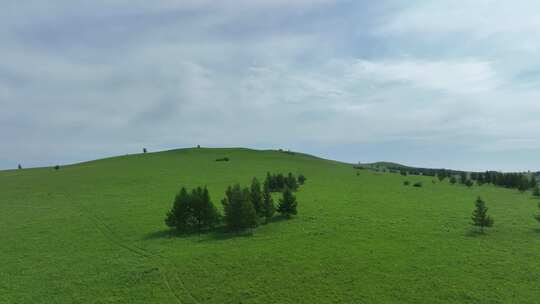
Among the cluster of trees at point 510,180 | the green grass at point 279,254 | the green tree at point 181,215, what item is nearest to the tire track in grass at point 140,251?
the green grass at point 279,254

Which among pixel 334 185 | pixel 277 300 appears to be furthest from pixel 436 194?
pixel 277 300

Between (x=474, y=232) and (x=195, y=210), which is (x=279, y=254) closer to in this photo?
(x=195, y=210)

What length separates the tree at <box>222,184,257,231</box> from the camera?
51.3 metres

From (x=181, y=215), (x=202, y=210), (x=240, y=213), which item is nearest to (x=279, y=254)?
(x=240, y=213)

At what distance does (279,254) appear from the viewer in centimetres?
4131

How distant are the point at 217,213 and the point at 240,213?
19.8ft

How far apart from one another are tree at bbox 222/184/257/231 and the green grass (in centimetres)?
230

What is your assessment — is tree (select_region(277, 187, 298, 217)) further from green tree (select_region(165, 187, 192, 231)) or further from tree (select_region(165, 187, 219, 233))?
green tree (select_region(165, 187, 192, 231))

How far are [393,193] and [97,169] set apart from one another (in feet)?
345

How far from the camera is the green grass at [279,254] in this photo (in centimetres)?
3247

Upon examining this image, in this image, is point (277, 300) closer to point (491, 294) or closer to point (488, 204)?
point (491, 294)

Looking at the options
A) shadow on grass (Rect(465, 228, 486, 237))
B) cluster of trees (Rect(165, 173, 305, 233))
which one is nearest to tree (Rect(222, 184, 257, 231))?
cluster of trees (Rect(165, 173, 305, 233))

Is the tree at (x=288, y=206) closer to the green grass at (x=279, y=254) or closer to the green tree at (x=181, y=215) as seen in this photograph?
the green grass at (x=279, y=254)

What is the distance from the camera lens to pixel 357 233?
4972cm
